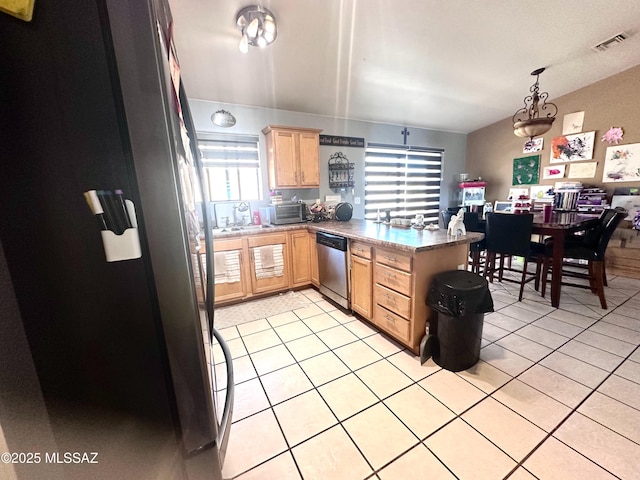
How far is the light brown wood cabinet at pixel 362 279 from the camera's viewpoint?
95.9 inches

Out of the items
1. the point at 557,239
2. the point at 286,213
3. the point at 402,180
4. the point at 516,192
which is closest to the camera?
the point at 557,239

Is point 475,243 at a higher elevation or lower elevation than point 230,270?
higher

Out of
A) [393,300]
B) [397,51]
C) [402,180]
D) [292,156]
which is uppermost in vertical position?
[397,51]

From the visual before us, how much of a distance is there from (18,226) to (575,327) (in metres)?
3.70

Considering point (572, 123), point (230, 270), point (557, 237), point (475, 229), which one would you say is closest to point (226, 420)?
point (230, 270)

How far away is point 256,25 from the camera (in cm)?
201

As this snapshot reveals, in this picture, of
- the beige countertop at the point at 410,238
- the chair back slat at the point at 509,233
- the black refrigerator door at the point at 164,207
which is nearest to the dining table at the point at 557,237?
the chair back slat at the point at 509,233

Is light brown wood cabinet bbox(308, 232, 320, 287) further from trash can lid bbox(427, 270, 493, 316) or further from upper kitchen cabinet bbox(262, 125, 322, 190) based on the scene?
trash can lid bbox(427, 270, 493, 316)

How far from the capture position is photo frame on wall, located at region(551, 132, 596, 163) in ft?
12.9

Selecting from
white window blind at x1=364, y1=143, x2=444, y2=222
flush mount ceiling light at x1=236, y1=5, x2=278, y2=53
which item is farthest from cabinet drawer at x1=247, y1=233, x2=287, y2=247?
white window blind at x1=364, y1=143, x2=444, y2=222

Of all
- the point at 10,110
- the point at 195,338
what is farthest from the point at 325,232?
the point at 10,110

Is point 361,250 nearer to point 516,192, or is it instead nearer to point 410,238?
point 410,238

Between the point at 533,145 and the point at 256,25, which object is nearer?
the point at 256,25

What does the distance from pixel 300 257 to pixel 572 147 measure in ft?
15.7
